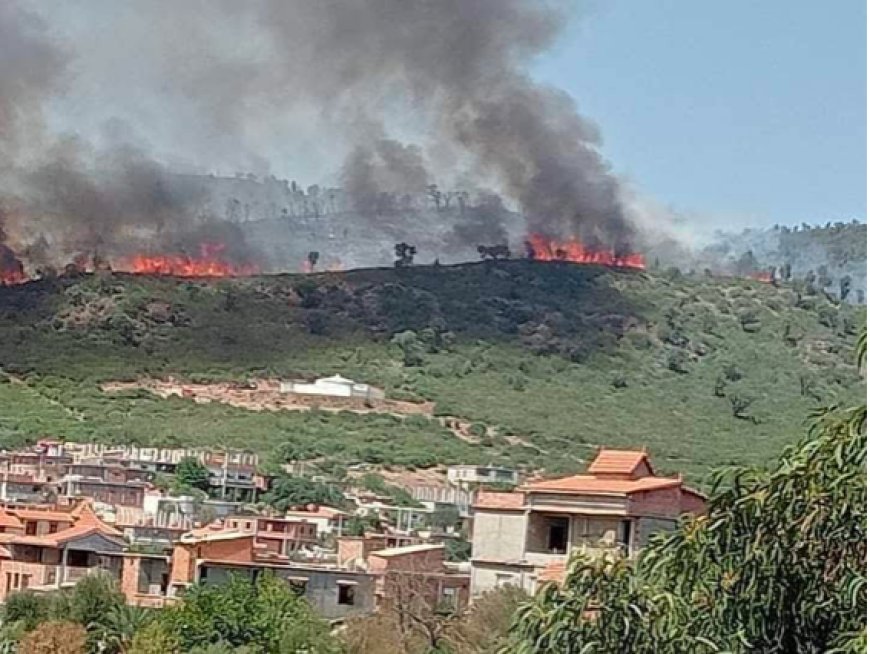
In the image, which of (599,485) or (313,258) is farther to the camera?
(313,258)

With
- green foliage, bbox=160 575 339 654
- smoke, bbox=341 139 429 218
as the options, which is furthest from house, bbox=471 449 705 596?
smoke, bbox=341 139 429 218

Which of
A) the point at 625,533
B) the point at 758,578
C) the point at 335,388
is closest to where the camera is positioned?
the point at 758,578

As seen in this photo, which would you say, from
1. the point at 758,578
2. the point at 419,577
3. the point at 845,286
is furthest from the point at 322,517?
the point at 758,578

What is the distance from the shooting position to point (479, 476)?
1.94 m

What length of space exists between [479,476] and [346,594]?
0.24 metres

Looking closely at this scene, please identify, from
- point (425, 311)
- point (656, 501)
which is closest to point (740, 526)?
point (656, 501)

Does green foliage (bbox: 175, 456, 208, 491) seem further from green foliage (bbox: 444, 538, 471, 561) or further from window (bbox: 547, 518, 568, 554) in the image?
window (bbox: 547, 518, 568, 554)

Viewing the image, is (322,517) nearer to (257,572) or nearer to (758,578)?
(257,572)

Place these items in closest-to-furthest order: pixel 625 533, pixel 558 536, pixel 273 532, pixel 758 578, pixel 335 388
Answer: pixel 758 578 → pixel 625 533 → pixel 558 536 → pixel 273 532 → pixel 335 388

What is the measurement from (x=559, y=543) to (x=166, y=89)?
34.2 inches

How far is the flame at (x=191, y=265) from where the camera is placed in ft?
6.70

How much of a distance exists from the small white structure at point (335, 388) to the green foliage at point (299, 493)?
0.13m

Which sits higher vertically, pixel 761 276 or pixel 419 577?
pixel 761 276

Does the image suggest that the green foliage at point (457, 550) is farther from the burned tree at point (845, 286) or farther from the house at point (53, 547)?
the burned tree at point (845, 286)
